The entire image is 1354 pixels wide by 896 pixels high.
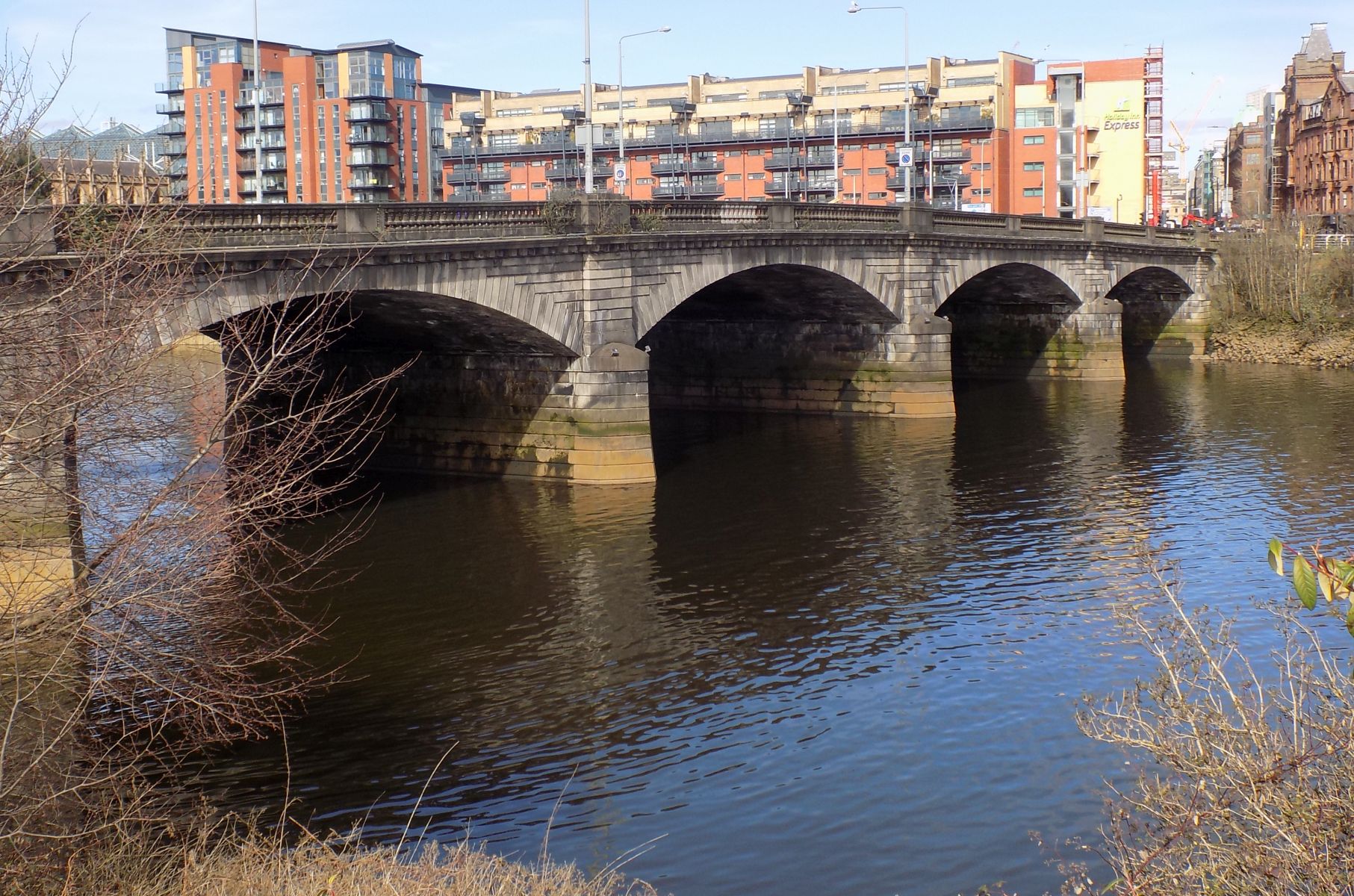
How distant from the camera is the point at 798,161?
106812 millimetres

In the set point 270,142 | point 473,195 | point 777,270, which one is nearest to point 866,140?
point 473,195

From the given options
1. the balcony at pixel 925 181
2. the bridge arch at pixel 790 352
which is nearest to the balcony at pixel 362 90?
the balcony at pixel 925 181

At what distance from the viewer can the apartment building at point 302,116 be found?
115812 mm

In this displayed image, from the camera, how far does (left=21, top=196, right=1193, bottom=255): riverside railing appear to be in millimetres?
18312

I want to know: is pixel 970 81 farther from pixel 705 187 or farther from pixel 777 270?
pixel 777 270

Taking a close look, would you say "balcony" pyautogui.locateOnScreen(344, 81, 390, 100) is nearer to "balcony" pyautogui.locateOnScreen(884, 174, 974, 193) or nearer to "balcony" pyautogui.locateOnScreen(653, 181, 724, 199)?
"balcony" pyautogui.locateOnScreen(653, 181, 724, 199)

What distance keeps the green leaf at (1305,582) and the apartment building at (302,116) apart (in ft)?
367

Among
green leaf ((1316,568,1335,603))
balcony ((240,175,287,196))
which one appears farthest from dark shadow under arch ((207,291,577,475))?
balcony ((240,175,287,196))

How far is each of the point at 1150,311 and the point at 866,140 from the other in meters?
44.5

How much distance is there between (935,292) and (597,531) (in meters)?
20.7

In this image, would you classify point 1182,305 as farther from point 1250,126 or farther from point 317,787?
point 1250,126

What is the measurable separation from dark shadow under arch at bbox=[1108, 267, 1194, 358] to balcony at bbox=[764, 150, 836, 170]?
41.5 metres

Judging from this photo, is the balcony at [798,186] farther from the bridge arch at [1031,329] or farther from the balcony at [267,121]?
the bridge arch at [1031,329]

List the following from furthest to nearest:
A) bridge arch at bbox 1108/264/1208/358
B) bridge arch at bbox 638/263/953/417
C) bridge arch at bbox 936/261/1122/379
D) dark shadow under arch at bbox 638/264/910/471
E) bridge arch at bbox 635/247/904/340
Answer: bridge arch at bbox 1108/264/1208/358, bridge arch at bbox 936/261/1122/379, bridge arch at bbox 638/263/953/417, dark shadow under arch at bbox 638/264/910/471, bridge arch at bbox 635/247/904/340
